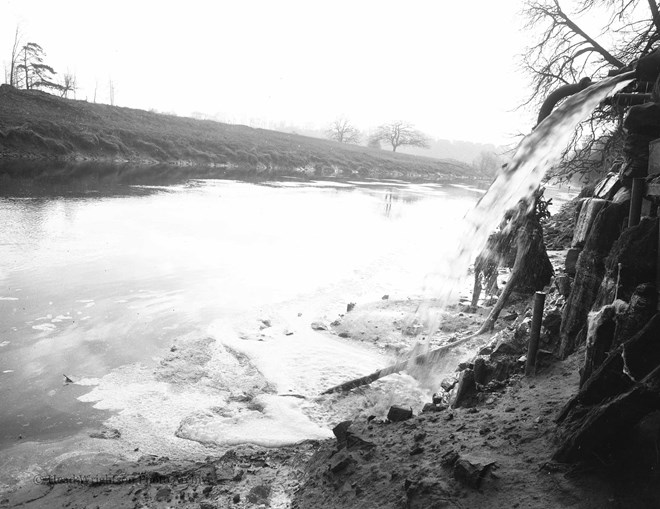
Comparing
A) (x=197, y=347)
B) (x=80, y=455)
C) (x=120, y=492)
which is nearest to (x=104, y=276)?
(x=197, y=347)

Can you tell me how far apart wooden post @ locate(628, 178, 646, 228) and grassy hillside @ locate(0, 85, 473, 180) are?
1407 inches

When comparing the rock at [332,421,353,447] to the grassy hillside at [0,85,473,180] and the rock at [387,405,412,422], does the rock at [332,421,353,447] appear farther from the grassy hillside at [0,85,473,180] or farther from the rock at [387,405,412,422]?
the grassy hillside at [0,85,473,180]

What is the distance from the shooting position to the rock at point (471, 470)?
305 cm

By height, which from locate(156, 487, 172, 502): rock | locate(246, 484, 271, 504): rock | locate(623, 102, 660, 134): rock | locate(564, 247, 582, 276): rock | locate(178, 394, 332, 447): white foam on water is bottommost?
locate(178, 394, 332, 447): white foam on water

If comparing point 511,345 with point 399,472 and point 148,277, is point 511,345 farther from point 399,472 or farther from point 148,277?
point 148,277

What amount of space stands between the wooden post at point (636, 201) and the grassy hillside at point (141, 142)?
1407 inches

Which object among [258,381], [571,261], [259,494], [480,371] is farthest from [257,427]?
[571,261]

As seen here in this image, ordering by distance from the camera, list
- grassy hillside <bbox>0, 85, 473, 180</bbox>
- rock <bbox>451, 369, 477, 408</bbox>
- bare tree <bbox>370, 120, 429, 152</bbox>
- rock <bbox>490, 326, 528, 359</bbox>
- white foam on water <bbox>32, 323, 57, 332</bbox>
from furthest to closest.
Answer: bare tree <bbox>370, 120, 429, 152</bbox>
grassy hillside <bbox>0, 85, 473, 180</bbox>
white foam on water <bbox>32, 323, 57, 332</bbox>
rock <bbox>490, 326, 528, 359</bbox>
rock <bbox>451, 369, 477, 408</bbox>

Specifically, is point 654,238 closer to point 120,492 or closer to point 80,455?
point 120,492

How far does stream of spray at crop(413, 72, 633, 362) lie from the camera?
5.57 meters

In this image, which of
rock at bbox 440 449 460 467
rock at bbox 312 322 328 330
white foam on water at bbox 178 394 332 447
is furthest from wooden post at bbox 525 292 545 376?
rock at bbox 312 322 328 330

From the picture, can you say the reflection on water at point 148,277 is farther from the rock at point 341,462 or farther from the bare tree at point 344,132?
the bare tree at point 344,132

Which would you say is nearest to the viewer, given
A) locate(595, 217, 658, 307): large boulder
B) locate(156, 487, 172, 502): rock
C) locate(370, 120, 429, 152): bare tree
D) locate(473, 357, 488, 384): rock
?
locate(595, 217, 658, 307): large boulder

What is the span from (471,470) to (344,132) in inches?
4482
